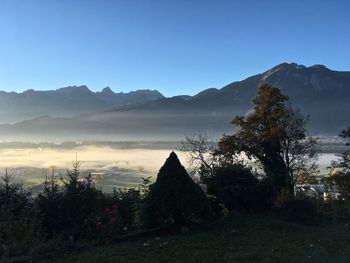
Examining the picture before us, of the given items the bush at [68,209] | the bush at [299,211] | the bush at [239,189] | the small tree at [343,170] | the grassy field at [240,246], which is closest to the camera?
the grassy field at [240,246]

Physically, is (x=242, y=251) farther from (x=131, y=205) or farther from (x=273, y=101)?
(x=273, y=101)

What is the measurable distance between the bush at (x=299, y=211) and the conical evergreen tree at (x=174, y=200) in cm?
363

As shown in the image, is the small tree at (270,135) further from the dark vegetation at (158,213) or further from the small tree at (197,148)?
the dark vegetation at (158,213)

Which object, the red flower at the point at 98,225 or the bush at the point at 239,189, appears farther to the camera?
the bush at the point at 239,189

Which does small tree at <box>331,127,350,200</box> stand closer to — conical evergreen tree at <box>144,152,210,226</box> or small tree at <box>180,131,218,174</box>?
small tree at <box>180,131,218,174</box>

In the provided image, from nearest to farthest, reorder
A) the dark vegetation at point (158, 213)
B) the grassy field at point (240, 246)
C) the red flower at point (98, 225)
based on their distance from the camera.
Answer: the grassy field at point (240, 246) < the dark vegetation at point (158, 213) < the red flower at point (98, 225)

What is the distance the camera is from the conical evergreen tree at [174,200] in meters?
12.7

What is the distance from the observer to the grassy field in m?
9.73

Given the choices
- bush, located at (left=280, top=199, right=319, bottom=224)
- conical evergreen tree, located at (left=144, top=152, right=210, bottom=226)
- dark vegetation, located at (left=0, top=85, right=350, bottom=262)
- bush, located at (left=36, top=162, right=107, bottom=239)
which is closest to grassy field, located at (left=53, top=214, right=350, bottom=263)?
dark vegetation, located at (left=0, top=85, right=350, bottom=262)

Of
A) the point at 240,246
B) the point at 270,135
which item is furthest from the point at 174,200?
the point at 270,135

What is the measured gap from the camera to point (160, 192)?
508 inches

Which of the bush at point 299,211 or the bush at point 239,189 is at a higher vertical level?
the bush at point 239,189

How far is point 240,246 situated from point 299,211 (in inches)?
214

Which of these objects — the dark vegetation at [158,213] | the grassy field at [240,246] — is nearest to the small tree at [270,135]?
the dark vegetation at [158,213]
